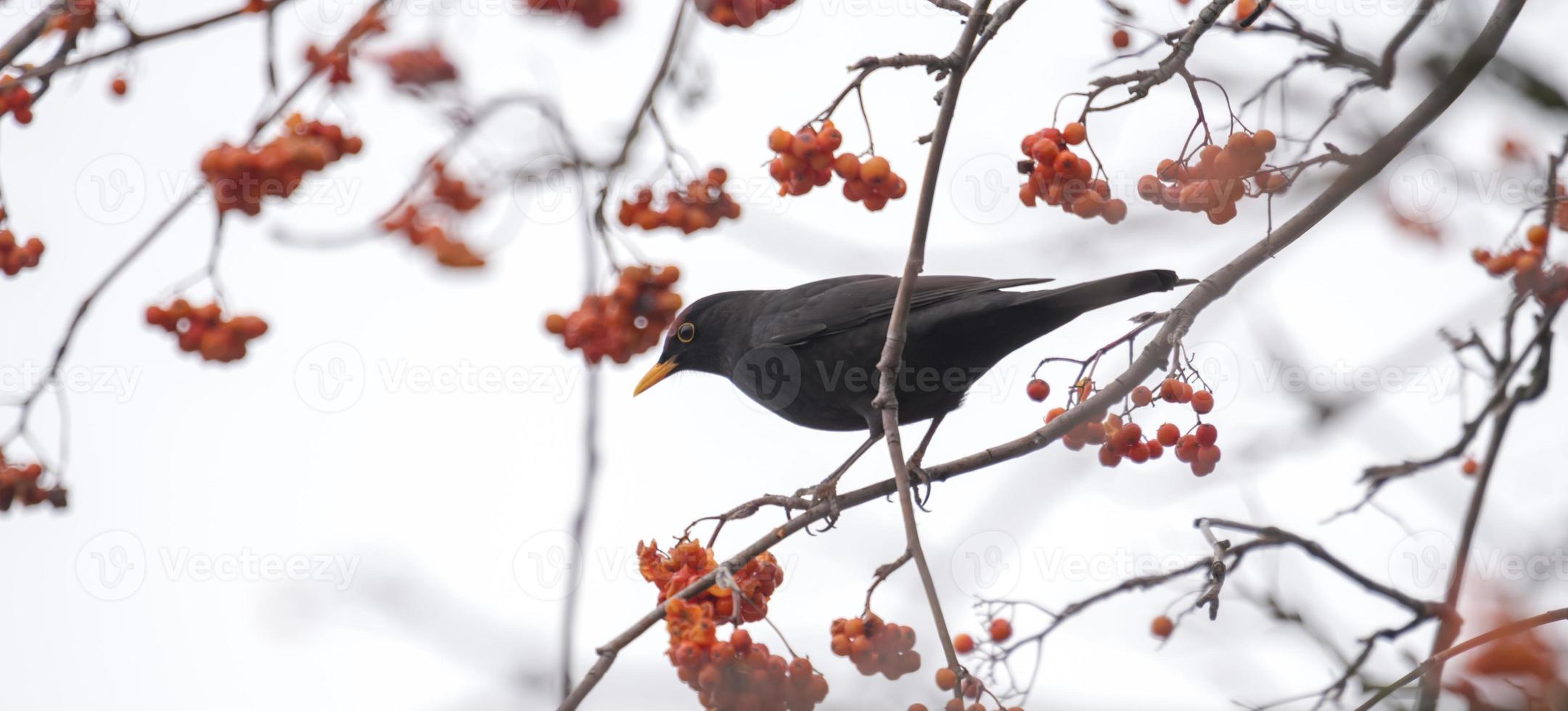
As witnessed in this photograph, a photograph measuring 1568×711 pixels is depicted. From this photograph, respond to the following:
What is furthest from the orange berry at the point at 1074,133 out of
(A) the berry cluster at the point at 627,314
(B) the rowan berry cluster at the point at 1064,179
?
(A) the berry cluster at the point at 627,314

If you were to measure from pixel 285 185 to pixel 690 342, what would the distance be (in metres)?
3.19

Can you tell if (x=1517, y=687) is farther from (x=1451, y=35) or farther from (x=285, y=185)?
(x=285, y=185)

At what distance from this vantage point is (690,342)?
5.73 m

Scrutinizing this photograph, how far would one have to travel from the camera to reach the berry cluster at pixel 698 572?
10.2 feet

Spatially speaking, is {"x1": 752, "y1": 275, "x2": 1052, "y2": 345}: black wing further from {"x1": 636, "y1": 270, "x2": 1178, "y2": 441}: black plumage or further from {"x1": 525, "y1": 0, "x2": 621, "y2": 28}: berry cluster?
{"x1": 525, "y1": 0, "x2": 621, "y2": 28}: berry cluster

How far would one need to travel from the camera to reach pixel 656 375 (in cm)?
558

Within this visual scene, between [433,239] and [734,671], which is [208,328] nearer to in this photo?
[433,239]

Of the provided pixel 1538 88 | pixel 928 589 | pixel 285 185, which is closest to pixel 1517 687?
pixel 928 589

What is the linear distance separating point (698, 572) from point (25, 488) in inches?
79.4

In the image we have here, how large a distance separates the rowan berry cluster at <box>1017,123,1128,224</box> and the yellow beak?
241 cm

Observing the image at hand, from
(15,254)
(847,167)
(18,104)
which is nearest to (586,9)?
(847,167)

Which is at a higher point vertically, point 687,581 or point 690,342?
point 690,342

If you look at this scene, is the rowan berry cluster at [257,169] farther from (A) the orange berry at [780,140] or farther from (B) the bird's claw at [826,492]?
(B) the bird's claw at [826,492]

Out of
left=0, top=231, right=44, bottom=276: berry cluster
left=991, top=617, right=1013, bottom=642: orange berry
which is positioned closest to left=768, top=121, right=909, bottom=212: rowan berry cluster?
left=991, top=617, right=1013, bottom=642: orange berry
